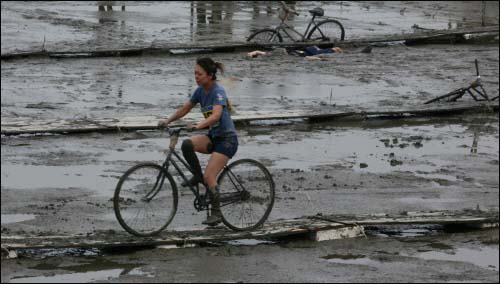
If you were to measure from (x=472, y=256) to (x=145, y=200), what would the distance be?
3.30 meters

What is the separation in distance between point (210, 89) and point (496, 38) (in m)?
18.5

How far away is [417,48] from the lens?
2705 centimetres

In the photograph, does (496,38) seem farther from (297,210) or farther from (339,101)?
(297,210)

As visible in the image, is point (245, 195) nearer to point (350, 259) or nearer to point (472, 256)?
point (350, 259)

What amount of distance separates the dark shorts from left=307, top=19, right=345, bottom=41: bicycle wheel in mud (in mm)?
14467

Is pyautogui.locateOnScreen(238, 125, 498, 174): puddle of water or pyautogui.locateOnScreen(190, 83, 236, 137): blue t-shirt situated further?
pyautogui.locateOnScreen(238, 125, 498, 174): puddle of water

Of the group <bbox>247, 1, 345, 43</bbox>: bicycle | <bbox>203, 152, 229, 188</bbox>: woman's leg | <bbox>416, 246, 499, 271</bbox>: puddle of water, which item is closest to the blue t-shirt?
<bbox>203, 152, 229, 188</bbox>: woman's leg

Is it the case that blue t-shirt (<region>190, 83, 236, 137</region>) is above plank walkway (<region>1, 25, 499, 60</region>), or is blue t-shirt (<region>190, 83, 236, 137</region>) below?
above

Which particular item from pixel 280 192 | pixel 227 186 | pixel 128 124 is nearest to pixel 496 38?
pixel 128 124

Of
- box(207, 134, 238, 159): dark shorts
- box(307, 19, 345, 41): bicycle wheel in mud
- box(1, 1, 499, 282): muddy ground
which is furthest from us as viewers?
box(307, 19, 345, 41): bicycle wheel in mud

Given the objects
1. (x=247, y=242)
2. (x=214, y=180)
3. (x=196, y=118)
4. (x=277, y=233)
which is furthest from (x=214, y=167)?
(x=196, y=118)

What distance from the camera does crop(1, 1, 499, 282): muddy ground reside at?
1073 centimetres

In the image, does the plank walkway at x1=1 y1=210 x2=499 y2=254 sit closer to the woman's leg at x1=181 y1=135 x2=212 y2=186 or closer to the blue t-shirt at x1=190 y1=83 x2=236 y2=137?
the woman's leg at x1=181 y1=135 x2=212 y2=186

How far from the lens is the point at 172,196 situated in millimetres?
11570
